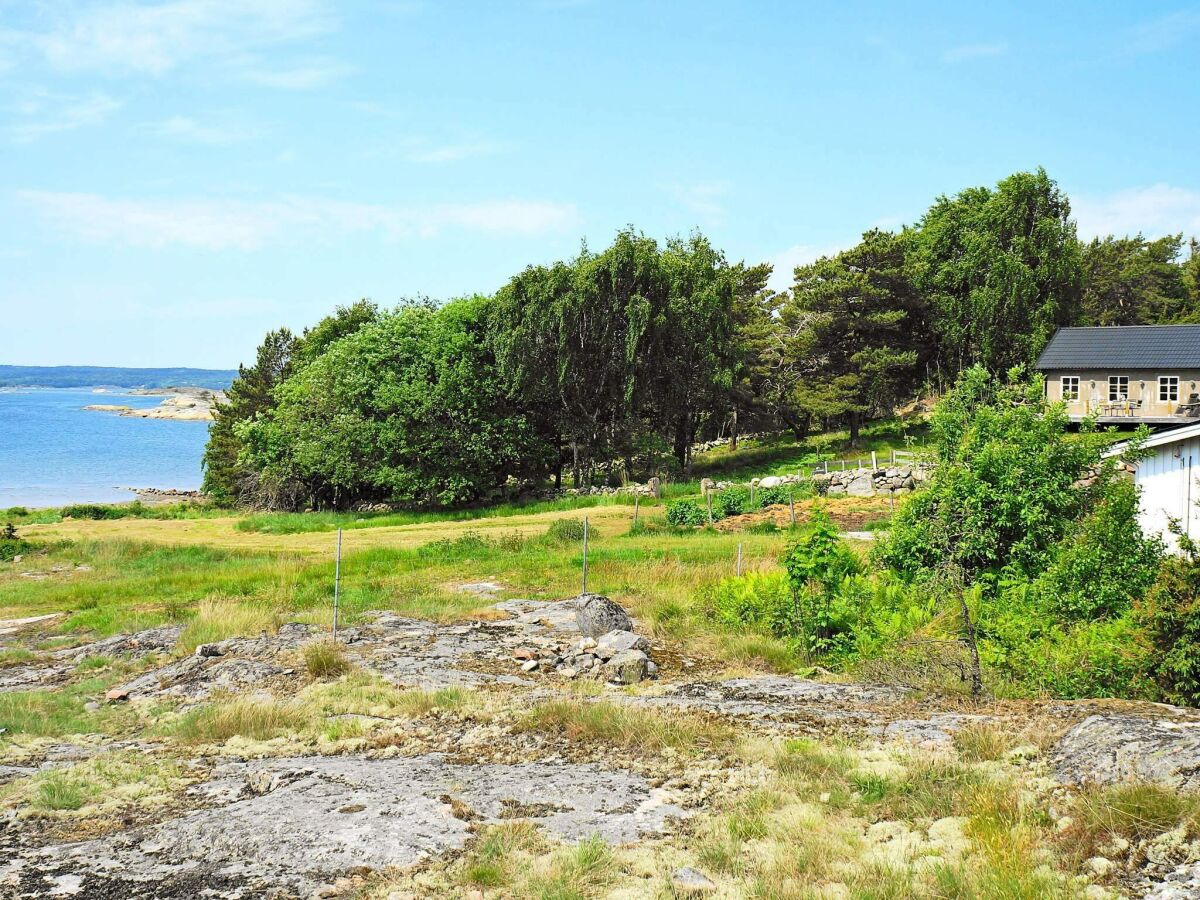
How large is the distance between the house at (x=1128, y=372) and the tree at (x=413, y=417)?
26062 mm

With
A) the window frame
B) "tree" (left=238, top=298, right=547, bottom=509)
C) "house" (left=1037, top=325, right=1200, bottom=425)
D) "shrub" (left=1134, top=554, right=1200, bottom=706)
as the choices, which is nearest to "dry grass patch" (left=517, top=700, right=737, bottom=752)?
"shrub" (left=1134, top=554, right=1200, bottom=706)

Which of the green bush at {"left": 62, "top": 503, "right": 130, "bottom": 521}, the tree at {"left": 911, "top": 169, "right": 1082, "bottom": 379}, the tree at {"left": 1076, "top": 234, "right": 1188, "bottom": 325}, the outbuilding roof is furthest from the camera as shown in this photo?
the tree at {"left": 1076, "top": 234, "right": 1188, "bottom": 325}

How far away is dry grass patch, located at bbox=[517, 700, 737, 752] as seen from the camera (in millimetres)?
10648

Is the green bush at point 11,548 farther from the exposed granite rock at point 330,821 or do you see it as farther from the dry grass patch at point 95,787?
the exposed granite rock at point 330,821

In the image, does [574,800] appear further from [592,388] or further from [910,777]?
[592,388]

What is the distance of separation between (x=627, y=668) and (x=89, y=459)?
109 metres

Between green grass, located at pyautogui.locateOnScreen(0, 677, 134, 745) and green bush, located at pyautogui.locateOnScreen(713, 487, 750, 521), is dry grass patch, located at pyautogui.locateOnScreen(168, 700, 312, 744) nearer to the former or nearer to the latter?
green grass, located at pyautogui.locateOnScreen(0, 677, 134, 745)

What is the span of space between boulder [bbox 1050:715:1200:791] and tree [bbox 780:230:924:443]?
152ft

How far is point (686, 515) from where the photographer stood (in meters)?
35.8

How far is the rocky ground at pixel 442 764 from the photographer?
792 centimetres

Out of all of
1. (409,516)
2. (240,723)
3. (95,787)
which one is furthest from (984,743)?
Result: (409,516)

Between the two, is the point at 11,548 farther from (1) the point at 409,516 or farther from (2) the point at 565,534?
(2) the point at 565,534

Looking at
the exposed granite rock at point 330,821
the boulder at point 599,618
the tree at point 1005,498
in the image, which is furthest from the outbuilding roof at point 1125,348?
the exposed granite rock at point 330,821

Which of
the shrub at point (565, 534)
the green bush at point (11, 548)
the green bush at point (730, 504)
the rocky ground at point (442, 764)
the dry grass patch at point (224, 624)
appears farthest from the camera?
the green bush at point (730, 504)
